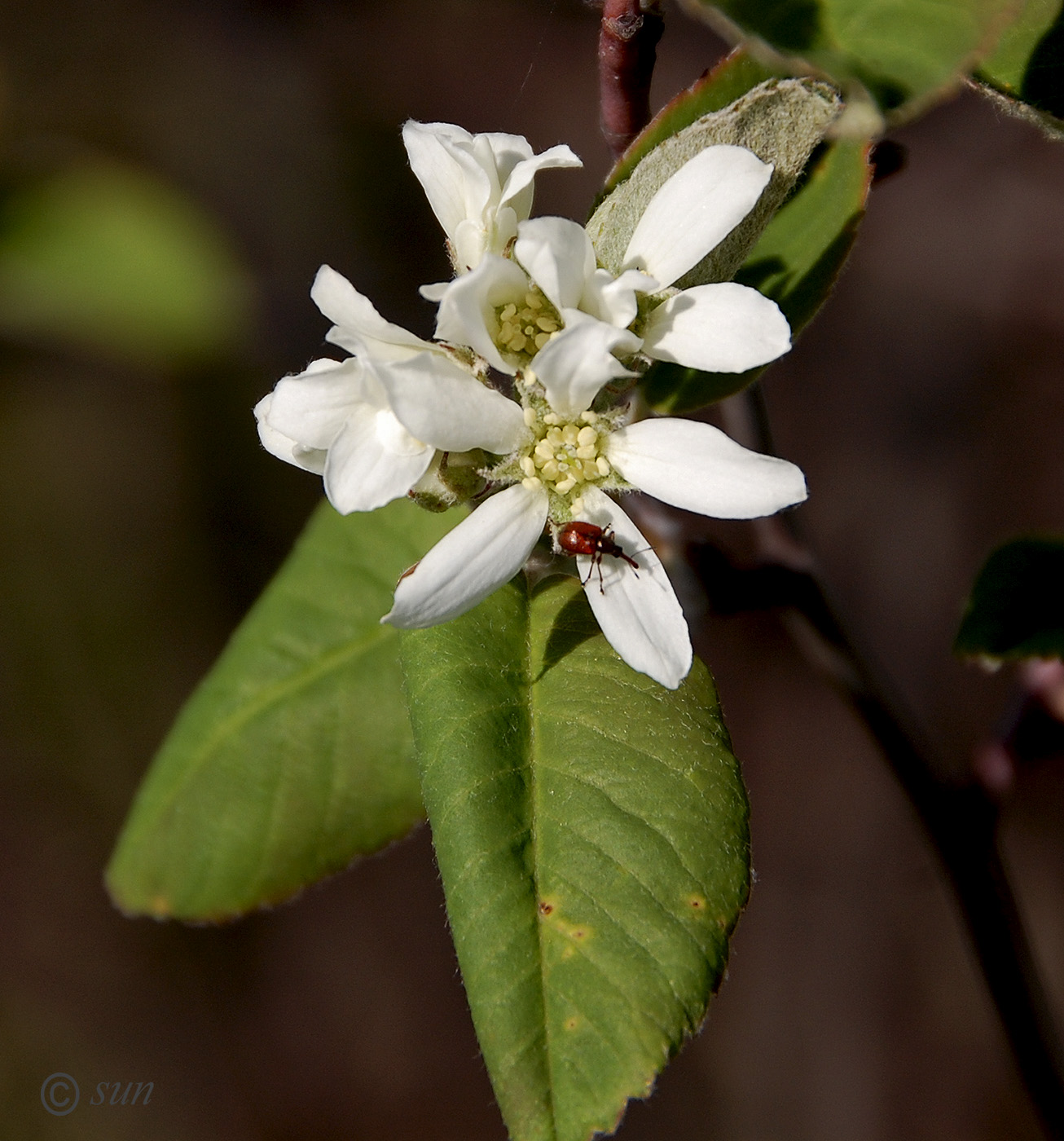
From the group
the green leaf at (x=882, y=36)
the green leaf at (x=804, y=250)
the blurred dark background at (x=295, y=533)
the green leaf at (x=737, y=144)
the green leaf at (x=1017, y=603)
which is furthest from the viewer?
the blurred dark background at (x=295, y=533)

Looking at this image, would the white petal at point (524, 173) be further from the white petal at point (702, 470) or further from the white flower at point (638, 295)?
the white petal at point (702, 470)

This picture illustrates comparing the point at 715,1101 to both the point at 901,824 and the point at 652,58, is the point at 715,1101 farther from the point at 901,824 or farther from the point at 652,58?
the point at 652,58

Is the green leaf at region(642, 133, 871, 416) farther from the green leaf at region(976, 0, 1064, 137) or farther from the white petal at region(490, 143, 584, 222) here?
the white petal at region(490, 143, 584, 222)

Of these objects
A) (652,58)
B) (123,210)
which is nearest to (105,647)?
(123,210)

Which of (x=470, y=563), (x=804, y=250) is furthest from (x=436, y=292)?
(x=804, y=250)

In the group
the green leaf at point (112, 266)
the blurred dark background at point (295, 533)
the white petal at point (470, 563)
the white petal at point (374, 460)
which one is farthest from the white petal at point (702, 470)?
the blurred dark background at point (295, 533)
